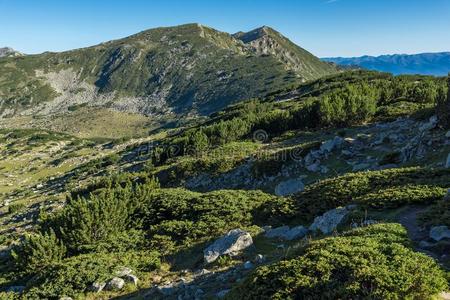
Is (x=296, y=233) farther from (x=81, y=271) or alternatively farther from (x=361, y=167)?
(x=361, y=167)

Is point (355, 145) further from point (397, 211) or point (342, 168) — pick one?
point (397, 211)

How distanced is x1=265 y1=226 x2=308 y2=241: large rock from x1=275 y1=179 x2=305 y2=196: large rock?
37.4 ft

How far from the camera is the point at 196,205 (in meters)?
21.1

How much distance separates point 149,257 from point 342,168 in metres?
16.5

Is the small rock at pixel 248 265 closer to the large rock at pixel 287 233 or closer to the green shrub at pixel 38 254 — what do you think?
the large rock at pixel 287 233

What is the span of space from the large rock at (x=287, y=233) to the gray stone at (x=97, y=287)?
22.0ft

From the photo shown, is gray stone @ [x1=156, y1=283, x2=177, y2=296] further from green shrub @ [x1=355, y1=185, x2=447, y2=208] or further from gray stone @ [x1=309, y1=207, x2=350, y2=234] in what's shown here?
green shrub @ [x1=355, y1=185, x2=447, y2=208]

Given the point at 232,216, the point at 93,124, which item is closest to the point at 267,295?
the point at 232,216

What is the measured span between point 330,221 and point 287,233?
1884 mm

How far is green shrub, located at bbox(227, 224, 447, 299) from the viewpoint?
7762mm

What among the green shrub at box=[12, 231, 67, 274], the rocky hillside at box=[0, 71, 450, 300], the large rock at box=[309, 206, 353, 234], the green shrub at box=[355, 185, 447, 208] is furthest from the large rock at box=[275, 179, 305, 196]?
the green shrub at box=[12, 231, 67, 274]

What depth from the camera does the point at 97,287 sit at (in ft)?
46.1

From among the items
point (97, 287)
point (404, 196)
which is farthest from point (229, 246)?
point (404, 196)

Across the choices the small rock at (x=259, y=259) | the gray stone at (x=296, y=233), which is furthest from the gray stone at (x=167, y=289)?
the gray stone at (x=296, y=233)
